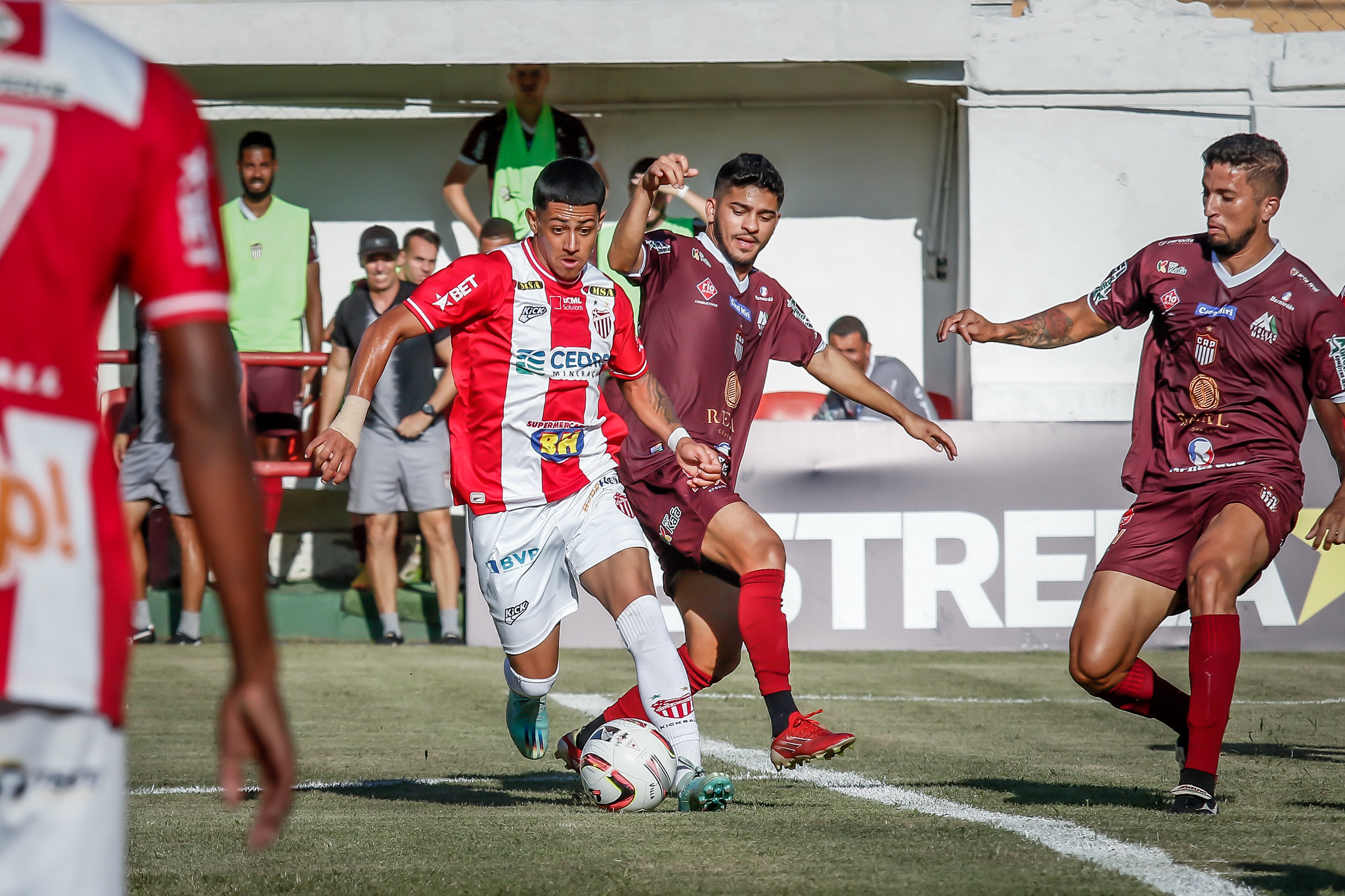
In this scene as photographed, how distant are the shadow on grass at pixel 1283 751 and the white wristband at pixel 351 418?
11.8ft

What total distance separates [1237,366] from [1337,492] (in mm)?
551

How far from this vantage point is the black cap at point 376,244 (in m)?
10.6

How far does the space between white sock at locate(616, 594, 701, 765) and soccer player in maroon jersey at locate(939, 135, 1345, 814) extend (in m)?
1.33

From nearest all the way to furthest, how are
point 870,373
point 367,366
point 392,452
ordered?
point 367,366 → point 392,452 → point 870,373

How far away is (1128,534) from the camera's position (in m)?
5.43

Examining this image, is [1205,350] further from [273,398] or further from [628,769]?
[273,398]

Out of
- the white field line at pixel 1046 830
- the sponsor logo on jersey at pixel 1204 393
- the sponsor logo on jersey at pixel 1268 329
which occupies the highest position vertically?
the sponsor logo on jersey at pixel 1268 329

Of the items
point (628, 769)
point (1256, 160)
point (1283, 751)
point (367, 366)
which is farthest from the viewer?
point (1283, 751)

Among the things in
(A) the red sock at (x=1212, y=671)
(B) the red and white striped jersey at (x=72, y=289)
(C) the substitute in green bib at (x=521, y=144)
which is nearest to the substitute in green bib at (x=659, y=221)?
(C) the substitute in green bib at (x=521, y=144)

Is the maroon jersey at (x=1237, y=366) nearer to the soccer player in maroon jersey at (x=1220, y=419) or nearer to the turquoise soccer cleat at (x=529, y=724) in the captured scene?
the soccer player in maroon jersey at (x=1220, y=419)

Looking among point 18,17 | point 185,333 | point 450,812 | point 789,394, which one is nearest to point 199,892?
point 450,812

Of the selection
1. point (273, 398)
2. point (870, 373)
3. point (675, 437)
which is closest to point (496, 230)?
point (273, 398)

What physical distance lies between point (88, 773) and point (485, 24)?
1062cm

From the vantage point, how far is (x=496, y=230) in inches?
407
